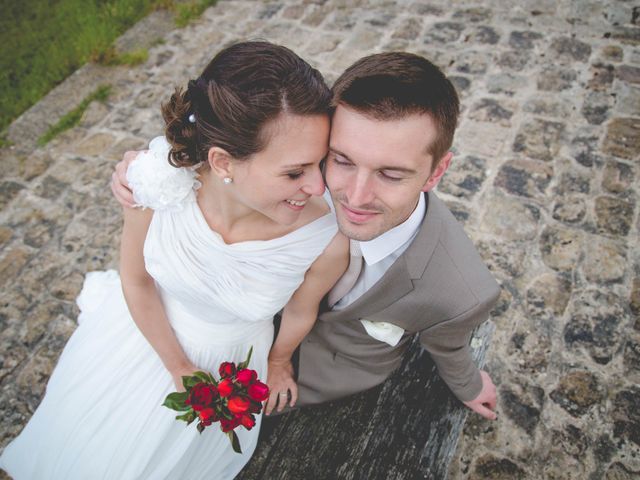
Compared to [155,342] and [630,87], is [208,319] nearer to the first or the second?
[155,342]

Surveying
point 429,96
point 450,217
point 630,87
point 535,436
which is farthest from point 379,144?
point 630,87

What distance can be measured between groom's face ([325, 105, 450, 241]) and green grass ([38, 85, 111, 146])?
12.7 ft

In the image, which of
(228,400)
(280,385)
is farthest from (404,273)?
(280,385)

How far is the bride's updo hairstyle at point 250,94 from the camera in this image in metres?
1.72

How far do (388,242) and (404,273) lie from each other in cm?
15

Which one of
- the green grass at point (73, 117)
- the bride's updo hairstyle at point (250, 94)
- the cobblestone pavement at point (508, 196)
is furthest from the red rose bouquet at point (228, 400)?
the green grass at point (73, 117)

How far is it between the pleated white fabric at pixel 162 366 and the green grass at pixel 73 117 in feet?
9.91

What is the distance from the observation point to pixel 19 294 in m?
3.60

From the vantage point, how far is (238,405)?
6.02ft

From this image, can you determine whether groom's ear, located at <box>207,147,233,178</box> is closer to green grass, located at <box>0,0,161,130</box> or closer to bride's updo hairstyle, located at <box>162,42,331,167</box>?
bride's updo hairstyle, located at <box>162,42,331,167</box>

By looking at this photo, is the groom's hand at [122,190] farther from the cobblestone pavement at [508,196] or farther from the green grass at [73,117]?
the green grass at [73,117]

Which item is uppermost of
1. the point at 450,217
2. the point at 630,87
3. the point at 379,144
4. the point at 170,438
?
the point at 379,144

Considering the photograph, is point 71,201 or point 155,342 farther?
point 71,201

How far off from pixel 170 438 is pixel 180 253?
860 mm
